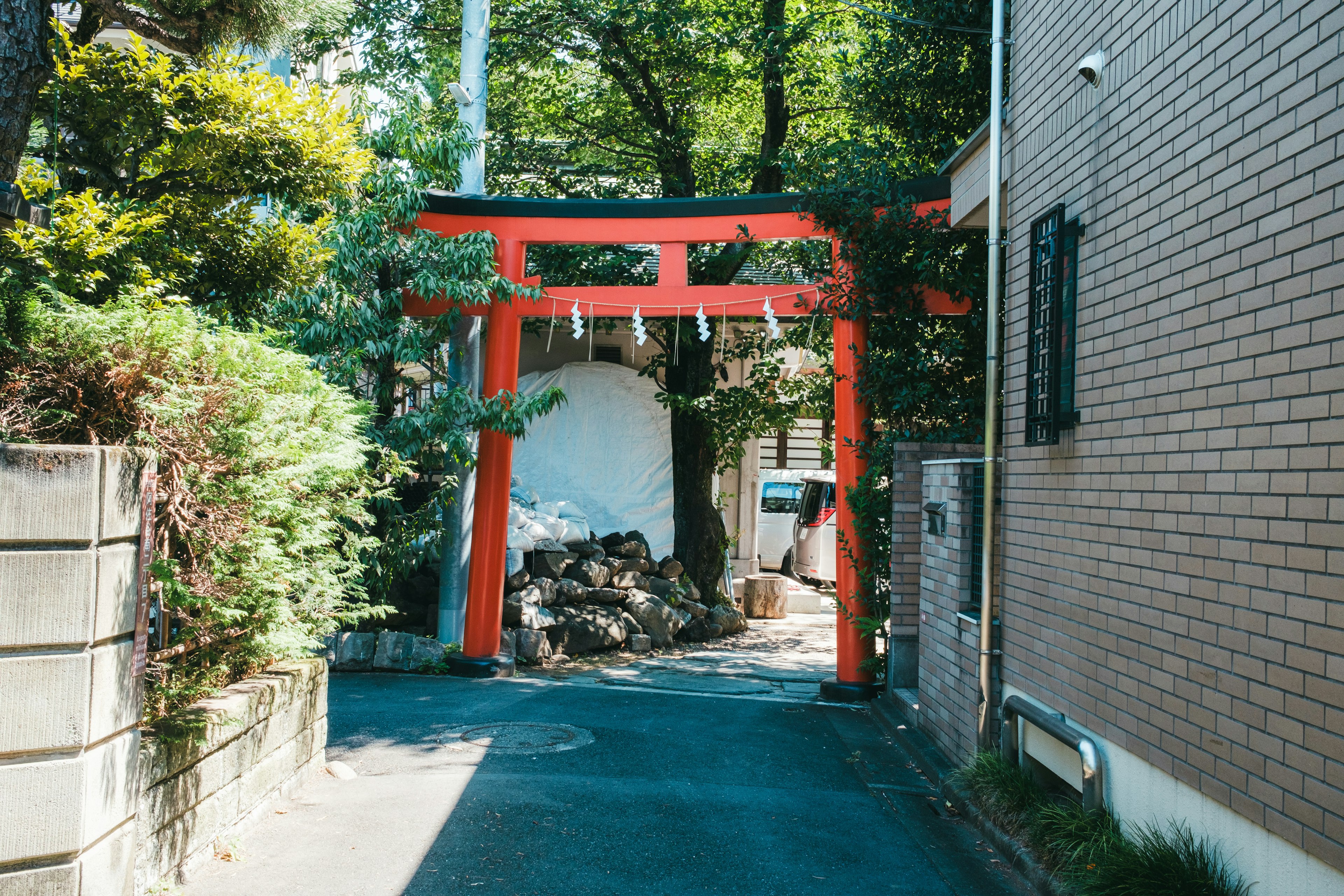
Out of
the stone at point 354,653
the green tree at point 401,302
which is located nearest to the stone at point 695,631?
the green tree at point 401,302

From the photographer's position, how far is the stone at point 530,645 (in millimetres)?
10273

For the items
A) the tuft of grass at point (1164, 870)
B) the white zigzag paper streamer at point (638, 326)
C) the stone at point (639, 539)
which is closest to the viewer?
the tuft of grass at point (1164, 870)

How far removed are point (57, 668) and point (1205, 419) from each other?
402 cm

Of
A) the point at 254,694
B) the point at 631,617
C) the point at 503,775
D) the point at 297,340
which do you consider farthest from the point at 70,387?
the point at 631,617

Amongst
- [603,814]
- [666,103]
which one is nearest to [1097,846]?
[603,814]

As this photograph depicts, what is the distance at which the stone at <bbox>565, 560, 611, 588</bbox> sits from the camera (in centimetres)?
1166

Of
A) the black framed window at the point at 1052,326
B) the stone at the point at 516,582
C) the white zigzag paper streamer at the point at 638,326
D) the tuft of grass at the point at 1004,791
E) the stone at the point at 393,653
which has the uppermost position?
the white zigzag paper streamer at the point at 638,326

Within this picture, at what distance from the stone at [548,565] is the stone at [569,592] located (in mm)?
127

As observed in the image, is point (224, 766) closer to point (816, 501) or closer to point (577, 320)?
point (577, 320)

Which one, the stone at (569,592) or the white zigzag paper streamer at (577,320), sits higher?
the white zigzag paper streamer at (577,320)

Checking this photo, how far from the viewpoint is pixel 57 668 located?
3.18 m

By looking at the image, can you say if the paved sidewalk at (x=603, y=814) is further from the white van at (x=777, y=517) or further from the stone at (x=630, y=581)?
the white van at (x=777, y=517)

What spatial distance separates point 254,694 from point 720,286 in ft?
19.7

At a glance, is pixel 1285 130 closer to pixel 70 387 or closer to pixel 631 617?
pixel 70 387
